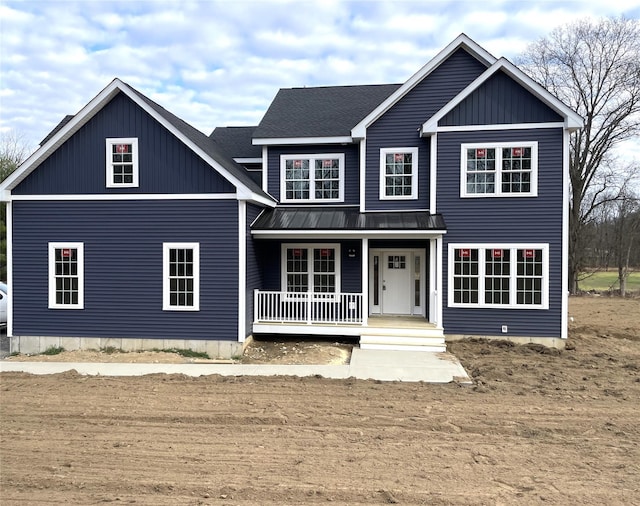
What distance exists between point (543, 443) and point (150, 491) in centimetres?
498

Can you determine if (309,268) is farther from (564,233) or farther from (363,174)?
(564,233)

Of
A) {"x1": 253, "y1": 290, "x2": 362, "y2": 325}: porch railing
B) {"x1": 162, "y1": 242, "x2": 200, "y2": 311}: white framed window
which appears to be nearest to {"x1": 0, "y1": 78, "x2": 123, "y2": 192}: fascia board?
{"x1": 162, "y1": 242, "x2": 200, "y2": 311}: white framed window

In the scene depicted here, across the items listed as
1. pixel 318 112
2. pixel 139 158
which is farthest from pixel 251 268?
pixel 318 112

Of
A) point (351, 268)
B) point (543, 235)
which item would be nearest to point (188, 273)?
point (351, 268)

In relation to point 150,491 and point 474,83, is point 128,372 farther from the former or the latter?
point 474,83

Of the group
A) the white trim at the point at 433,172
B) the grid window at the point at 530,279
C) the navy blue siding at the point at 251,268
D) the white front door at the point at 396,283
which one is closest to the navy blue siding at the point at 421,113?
the white trim at the point at 433,172

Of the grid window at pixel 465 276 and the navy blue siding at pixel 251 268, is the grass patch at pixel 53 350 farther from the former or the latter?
the grid window at pixel 465 276

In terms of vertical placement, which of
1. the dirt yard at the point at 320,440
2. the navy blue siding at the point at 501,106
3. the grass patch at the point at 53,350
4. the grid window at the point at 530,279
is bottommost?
the grass patch at the point at 53,350

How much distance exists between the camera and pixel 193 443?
568 centimetres

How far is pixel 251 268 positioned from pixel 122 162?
15.1ft

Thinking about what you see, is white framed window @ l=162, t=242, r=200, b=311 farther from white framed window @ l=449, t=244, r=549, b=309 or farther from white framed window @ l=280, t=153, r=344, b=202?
white framed window @ l=449, t=244, r=549, b=309

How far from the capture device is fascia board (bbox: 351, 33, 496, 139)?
493 inches

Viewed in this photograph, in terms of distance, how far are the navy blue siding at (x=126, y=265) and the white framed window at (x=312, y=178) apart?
3.21 meters

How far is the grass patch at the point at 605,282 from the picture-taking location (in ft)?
106
